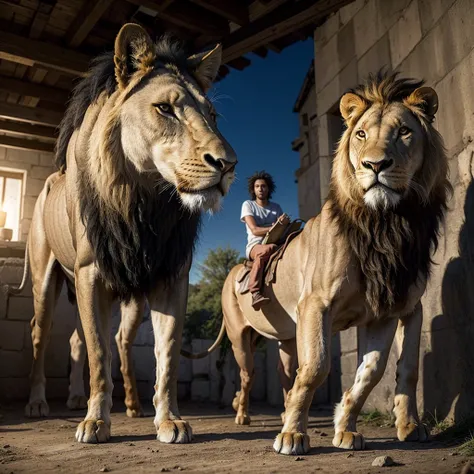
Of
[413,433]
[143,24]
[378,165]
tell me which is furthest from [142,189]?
[143,24]

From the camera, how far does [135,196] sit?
11.6 feet

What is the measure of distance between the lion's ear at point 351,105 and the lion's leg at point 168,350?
1.47 metres

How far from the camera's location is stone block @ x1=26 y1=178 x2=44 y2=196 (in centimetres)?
1057

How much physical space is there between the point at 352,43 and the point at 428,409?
388 centimetres

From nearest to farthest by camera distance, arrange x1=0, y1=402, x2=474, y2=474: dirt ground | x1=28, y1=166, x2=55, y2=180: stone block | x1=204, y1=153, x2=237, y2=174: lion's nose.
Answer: x1=0, y1=402, x2=474, y2=474: dirt ground, x1=204, y1=153, x2=237, y2=174: lion's nose, x1=28, y1=166, x2=55, y2=180: stone block

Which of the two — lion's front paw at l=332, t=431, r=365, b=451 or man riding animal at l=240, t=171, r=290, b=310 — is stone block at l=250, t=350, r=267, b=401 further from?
lion's front paw at l=332, t=431, r=365, b=451

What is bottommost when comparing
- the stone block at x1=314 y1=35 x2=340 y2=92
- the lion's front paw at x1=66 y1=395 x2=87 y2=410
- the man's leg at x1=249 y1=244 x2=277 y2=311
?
the lion's front paw at x1=66 y1=395 x2=87 y2=410

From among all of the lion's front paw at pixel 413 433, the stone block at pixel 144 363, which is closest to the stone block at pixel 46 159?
the stone block at pixel 144 363

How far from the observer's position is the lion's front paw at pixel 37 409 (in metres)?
5.27

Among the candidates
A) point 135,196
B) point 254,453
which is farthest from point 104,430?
point 135,196

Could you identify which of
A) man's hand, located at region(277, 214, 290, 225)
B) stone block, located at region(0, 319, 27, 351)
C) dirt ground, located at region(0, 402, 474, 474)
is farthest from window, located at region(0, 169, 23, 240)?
man's hand, located at region(277, 214, 290, 225)

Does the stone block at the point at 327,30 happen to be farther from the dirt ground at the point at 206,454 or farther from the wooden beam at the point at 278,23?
the dirt ground at the point at 206,454

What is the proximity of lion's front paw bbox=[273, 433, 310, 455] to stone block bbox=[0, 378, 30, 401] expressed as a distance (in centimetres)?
482

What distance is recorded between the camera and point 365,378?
11.5ft
